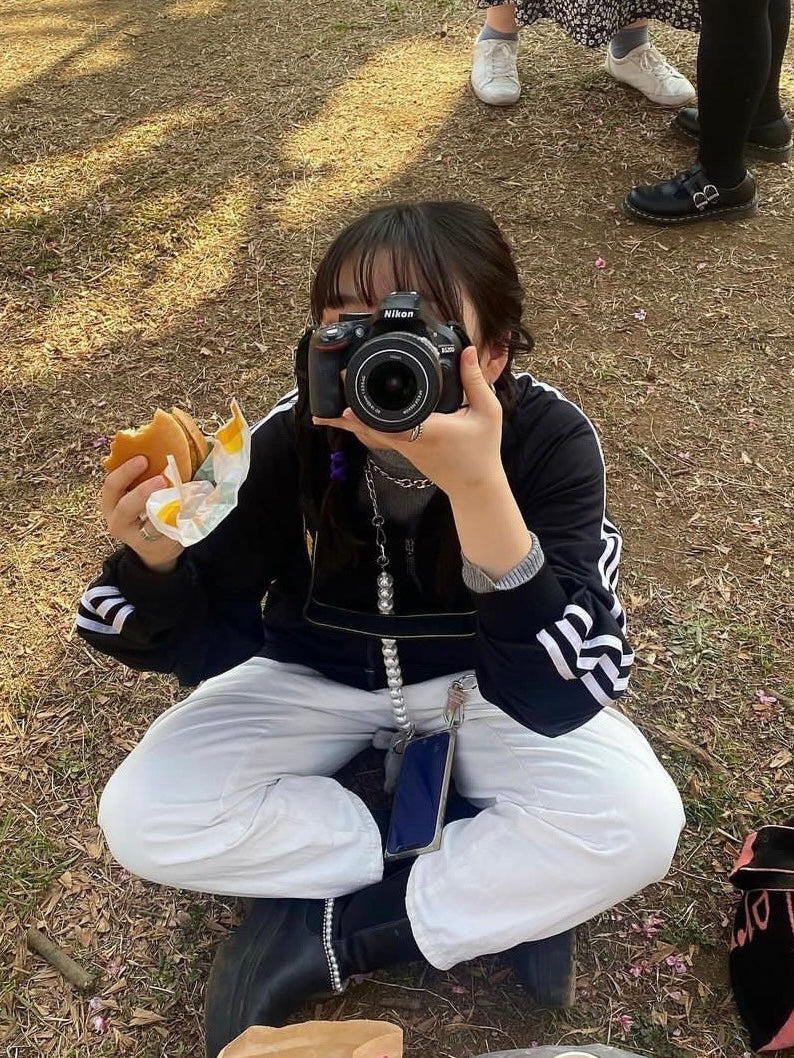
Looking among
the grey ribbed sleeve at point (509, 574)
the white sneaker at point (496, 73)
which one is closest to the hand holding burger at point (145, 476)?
the grey ribbed sleeve at point (509, 574)

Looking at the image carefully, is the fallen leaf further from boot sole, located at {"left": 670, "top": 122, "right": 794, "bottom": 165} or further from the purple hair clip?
boot sole, located at {"left": 670, "top": 122, "right": 794, "bottom": 165}

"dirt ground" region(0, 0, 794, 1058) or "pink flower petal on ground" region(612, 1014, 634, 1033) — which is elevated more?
"dirt ground" region(0, 0, 794, 1058)

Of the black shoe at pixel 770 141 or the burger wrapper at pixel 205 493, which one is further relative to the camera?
the black shoe at pixel 770 141

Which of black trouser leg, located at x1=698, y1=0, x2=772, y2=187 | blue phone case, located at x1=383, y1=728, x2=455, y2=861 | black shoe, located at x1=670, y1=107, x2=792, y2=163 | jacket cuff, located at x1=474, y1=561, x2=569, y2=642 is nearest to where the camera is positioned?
jacket cuff, located at x1=474, y1=561, x2=569, y2=642

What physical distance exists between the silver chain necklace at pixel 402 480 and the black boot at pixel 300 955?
715 millimetres

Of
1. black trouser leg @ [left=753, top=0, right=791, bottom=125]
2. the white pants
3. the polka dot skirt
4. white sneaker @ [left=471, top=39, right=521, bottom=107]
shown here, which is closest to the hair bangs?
the white pants

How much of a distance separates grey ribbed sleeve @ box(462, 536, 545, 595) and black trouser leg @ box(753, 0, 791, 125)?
279 centimetres

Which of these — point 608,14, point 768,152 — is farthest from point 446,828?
point 608,14

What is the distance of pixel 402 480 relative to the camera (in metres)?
1.56

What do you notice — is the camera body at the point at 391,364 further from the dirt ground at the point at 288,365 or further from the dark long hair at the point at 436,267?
the dirt ground at the point at 288,365

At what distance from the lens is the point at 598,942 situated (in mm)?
1734

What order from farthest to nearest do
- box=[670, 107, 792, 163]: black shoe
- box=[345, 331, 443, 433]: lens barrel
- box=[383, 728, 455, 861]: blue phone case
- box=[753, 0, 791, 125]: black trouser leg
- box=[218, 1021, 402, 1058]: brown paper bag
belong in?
box=[670, 107, 792, 163]: black shoe → box=[753, 0, 791, 125]: black trouser leg → box=[383, 728, 455, 861]: blue phone case → box=[218, 1021, 402, 1058]: brown paper bag → box=[345, 331, 443, 433]: lens barrel

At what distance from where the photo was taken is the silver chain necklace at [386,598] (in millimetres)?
1582

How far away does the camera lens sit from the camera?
1.18 meters
